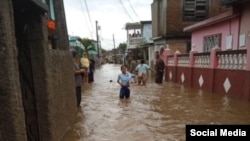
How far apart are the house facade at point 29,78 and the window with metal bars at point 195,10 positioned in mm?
19185

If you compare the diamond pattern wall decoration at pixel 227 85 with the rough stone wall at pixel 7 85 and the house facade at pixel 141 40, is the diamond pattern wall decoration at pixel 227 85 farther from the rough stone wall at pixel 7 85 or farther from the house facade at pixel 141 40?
the house facade at pixel 141 40

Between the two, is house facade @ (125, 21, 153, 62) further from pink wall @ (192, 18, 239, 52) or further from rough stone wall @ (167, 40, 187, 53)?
pink wall @ (192, 18, 239, 52)

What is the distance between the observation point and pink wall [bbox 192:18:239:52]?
15.0m

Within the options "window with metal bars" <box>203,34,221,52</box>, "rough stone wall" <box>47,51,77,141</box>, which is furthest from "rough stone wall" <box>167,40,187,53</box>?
"rough stone wall" <box>47,51,77,141</box>

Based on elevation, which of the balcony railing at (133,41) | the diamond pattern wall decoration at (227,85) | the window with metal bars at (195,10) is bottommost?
the diamond pattern wall decoration at (227,85)

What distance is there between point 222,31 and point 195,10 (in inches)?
Result: 358

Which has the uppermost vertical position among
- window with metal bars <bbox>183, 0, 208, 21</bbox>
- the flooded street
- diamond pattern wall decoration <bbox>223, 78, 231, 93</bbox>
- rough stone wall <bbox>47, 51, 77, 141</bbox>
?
window with metal bars <bbox>183, 0, 208, 21</bbox>

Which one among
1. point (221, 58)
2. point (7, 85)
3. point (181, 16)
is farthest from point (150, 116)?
point (181, 16)

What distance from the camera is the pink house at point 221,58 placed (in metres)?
11.0

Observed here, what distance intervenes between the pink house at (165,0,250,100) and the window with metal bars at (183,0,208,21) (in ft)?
15.8

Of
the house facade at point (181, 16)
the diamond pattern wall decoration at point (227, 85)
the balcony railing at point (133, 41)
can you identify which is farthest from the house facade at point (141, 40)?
the diamond pattern wall decoration at point (227, 85)

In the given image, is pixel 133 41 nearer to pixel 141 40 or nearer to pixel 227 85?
pixel 141 40

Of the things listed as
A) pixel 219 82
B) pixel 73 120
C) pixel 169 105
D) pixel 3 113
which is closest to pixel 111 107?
pixel 169 105

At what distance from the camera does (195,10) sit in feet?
82.5
